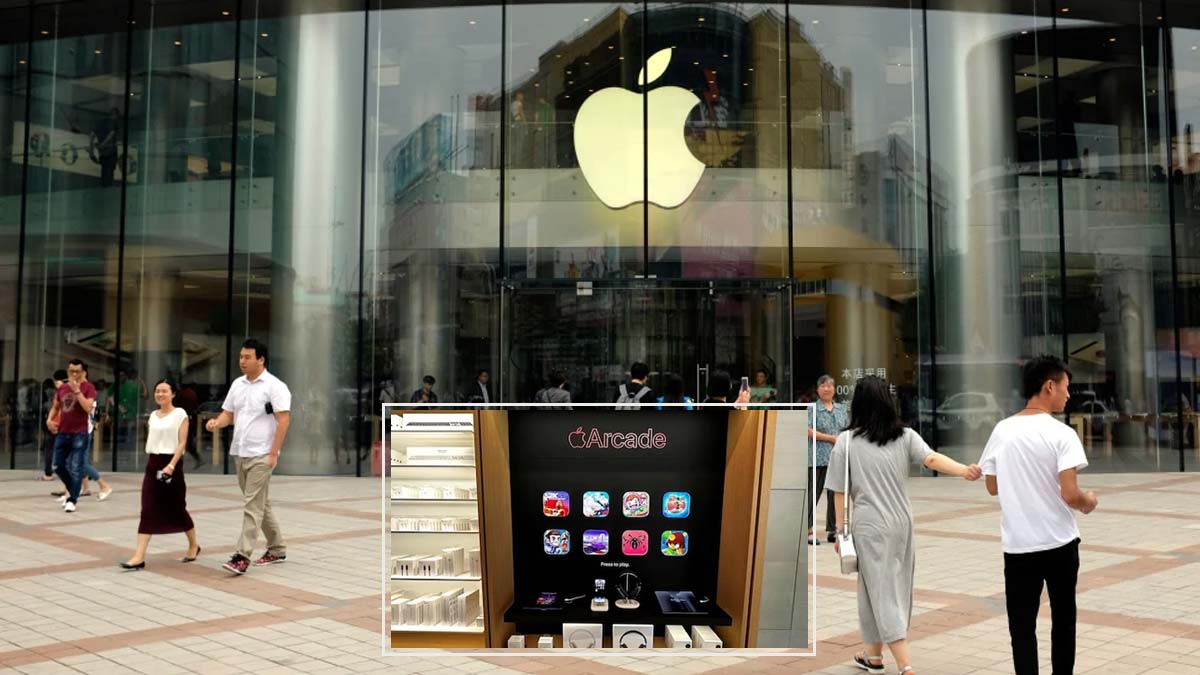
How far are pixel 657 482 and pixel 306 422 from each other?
14743mm

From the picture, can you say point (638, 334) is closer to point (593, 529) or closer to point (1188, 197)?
point (1188, 197)

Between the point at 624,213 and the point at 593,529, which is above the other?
the point at 624,213

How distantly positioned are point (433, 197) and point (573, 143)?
2708mm

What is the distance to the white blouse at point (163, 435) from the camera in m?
8.45

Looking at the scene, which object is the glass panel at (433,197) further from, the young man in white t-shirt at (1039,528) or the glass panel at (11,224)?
the young man in white t-shirt at (1039,528)

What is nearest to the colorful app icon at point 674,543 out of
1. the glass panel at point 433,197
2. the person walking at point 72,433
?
the person walking at point 72,433

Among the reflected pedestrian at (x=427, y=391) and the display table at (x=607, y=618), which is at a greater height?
the reflected pedestrian at (x=427, y=391)

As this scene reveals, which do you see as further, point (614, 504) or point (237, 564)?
point (237, 564)

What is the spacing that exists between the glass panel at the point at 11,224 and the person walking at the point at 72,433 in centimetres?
747

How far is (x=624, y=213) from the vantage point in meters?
18.1

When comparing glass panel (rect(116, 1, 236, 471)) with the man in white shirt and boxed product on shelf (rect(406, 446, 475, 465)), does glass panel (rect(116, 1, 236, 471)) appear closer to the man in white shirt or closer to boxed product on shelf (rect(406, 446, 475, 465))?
the man in white shirt

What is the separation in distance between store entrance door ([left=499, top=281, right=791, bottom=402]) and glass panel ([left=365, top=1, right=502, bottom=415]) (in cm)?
71

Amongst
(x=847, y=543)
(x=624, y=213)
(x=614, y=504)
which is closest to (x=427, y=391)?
(x=624, y=213)

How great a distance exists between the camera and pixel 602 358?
56.9ft
